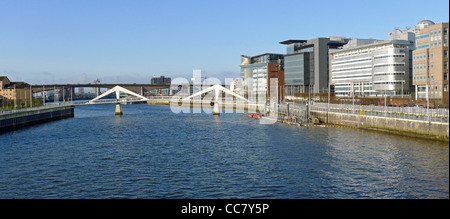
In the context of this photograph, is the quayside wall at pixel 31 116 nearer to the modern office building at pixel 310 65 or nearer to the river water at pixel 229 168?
the river water at pixel 229 168

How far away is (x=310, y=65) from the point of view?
177125 millimetres

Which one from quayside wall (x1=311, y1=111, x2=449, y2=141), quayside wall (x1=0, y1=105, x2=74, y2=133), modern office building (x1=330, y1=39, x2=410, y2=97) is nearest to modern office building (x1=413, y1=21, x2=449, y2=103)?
modern office building (x1=330, y1=39, x2=410, y2=97)

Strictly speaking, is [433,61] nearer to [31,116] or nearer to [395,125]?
[395,125]

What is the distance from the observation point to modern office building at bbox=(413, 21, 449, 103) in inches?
3556

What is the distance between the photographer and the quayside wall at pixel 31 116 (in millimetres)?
81438

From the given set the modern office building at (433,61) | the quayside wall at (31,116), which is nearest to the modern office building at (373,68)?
the modern office building at (433,61)

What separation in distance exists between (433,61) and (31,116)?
94.3m

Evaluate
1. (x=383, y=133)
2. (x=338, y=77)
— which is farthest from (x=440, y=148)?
(x=338, y=77)

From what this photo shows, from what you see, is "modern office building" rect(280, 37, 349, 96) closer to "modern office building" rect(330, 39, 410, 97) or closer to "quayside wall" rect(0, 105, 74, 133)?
"modern office building" rect(330, 39, 410, 97)

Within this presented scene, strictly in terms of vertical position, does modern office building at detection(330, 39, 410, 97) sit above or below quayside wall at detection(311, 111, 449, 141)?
above

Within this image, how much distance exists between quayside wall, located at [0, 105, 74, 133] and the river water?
21108 mm

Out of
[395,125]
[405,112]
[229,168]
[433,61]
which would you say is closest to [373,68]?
[433,61]
